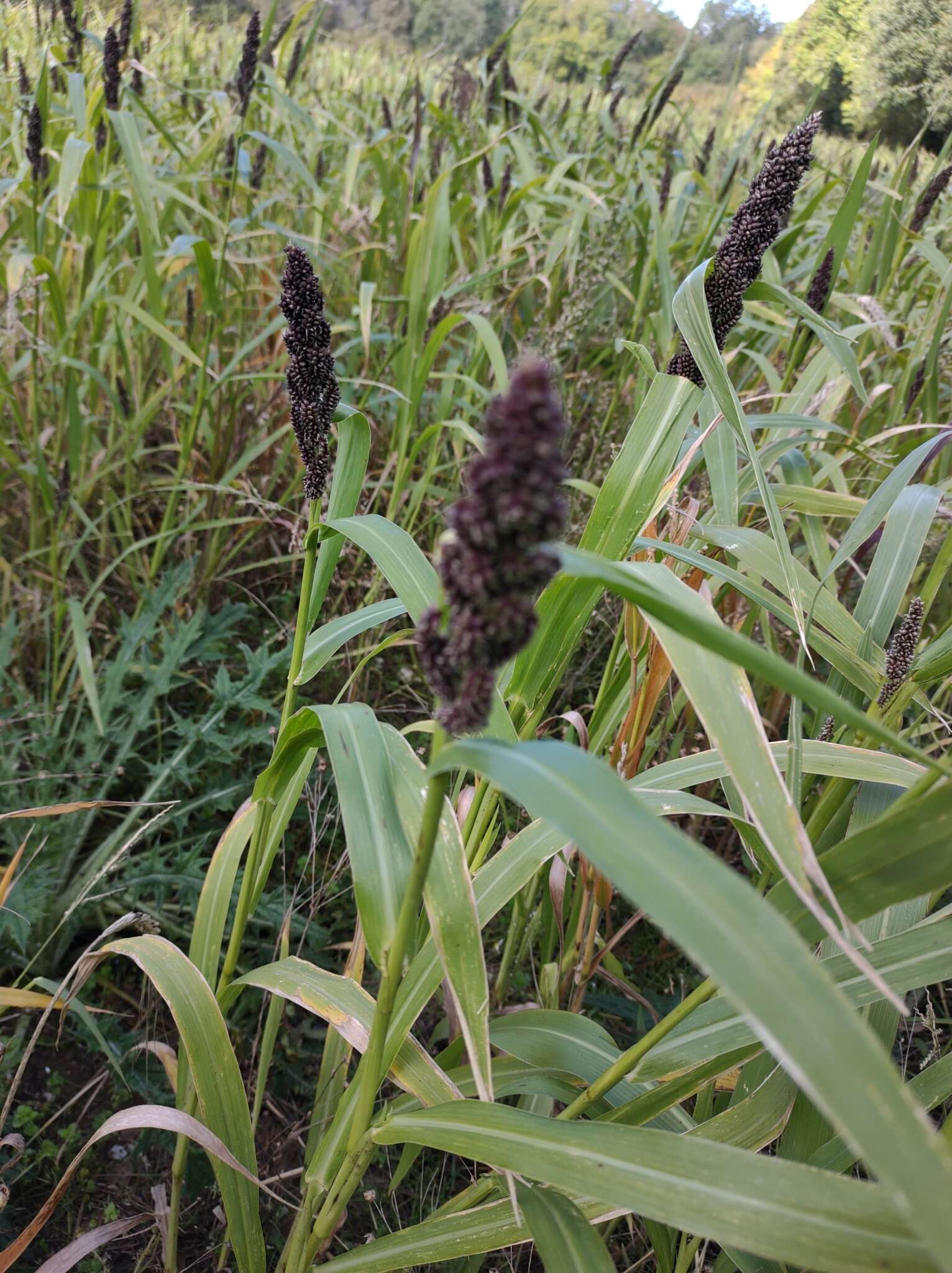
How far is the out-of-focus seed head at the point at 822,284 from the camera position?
5.05ft

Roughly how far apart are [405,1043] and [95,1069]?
0.88 meters

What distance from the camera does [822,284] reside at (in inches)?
60.8

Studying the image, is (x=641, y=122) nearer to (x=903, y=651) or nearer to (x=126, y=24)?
(x=126, y=24)

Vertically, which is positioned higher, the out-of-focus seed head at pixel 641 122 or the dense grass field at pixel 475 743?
the out-of-focus seed head at pixel 641 122

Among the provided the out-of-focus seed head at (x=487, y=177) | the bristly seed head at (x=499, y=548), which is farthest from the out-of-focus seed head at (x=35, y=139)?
the bristly seed head at (x=499, y=548)

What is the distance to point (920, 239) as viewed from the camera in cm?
217

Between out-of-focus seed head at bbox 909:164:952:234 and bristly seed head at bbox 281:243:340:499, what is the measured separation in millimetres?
2045

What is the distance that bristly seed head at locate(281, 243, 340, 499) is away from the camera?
3.01 feet

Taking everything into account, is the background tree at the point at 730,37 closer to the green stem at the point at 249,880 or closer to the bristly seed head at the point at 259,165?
the bristly seed head at the point at 259,165

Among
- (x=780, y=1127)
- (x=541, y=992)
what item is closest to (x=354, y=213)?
(x=541, y=992)

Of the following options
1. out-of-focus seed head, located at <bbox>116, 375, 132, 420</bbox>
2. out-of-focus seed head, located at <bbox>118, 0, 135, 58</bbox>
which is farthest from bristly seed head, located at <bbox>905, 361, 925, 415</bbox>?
out-of-focus seed head, located at <bbox>118, 0, 135, 58</bbox>

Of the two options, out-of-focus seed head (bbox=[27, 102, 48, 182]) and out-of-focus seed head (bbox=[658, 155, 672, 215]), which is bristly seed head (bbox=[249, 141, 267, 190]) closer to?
out-of-focus seed head (bbox=[27, 102, 48, 182])

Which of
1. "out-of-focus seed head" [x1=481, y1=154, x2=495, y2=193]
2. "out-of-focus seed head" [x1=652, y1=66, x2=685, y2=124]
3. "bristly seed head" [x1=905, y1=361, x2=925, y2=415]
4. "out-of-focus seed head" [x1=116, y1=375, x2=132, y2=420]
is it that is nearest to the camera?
"bristly seed head" [x1=905, y1=361, x2=925, y2=415]

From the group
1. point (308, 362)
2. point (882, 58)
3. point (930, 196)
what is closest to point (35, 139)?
point (308, 362)
